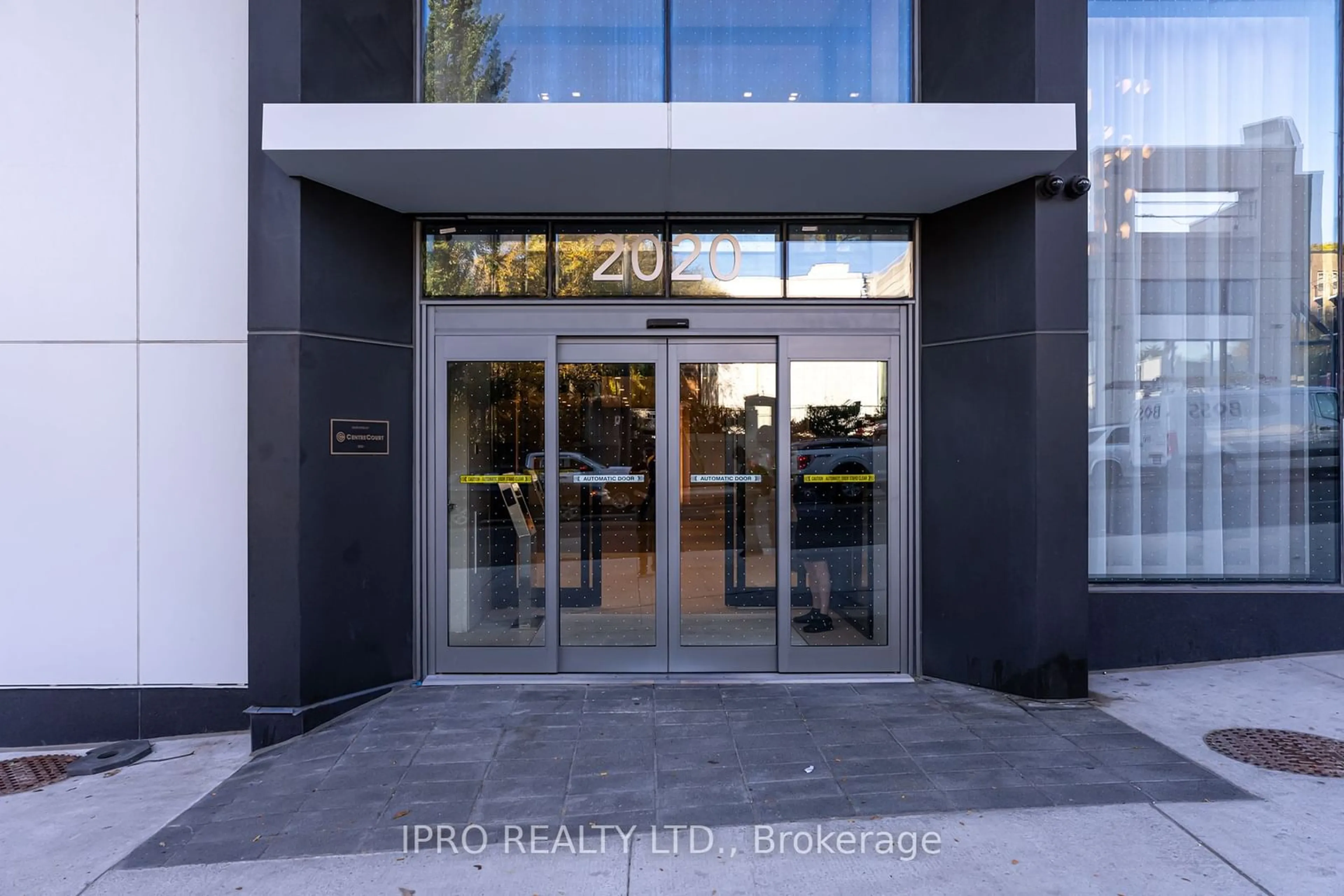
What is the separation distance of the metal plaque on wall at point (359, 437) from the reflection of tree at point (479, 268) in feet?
4.02

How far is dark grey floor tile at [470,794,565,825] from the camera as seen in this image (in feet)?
13.2

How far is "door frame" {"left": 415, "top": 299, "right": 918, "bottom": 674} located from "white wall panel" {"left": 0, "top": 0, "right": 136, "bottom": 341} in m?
2.19

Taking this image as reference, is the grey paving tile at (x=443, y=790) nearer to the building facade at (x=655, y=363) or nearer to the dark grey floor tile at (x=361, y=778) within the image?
the dark grey floor tile at (x=361, y=778)

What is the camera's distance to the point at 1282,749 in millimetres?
4730

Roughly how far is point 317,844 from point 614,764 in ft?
5.30

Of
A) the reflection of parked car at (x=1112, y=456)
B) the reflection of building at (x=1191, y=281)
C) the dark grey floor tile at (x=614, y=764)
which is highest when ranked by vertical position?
the reflection of building at (x=1191, y=281)

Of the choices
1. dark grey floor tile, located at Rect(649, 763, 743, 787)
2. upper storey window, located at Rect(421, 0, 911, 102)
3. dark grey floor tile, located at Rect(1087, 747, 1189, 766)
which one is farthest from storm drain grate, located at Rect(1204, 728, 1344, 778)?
upper storey window, located at Rect(421, 0, 911, 102)

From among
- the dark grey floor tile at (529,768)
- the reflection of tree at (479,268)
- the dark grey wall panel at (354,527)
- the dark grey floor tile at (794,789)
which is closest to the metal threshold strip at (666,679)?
the dark grey wall panel at (354,527)

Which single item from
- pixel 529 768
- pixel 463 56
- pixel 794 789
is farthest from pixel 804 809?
pixel 463 56

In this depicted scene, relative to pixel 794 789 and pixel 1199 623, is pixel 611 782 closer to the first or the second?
pixel 794 789

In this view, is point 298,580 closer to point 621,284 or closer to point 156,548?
point 156,548

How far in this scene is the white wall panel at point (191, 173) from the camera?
5.67 metres

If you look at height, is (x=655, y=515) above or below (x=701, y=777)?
above

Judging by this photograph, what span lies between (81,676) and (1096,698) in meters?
7.27
